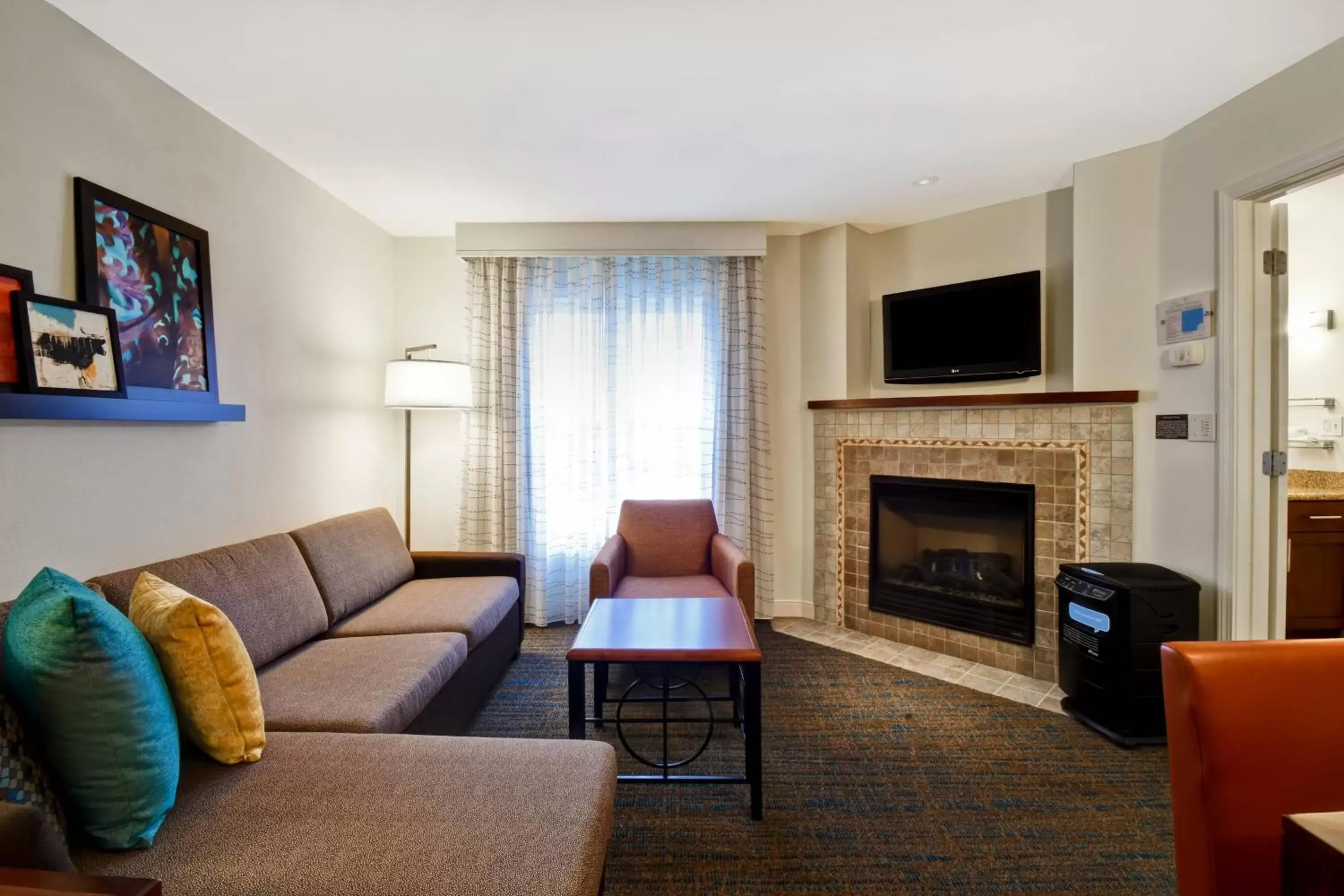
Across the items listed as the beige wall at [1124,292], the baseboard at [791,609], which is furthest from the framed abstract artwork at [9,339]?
the beige wall at [1124,292]

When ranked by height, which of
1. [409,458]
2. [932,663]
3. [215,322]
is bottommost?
[932,663]

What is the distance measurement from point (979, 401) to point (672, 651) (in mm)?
2183

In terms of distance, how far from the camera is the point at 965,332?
3184 millimetres

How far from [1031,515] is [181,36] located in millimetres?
3908

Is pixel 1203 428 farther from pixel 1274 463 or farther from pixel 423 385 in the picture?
pixel 423 385

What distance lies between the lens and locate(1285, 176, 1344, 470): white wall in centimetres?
309

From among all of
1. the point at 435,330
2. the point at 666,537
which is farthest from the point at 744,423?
the point at 435,330

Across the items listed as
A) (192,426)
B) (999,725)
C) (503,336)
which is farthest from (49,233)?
(999,725)

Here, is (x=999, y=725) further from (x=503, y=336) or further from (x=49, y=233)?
(x=49, y=233)

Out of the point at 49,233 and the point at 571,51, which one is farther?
the point at 571,51

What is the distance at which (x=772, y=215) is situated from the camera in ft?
10.8

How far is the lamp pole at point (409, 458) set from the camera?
131 inches

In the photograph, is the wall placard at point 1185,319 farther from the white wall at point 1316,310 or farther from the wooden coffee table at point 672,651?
the wooden coffee table at point 672,651

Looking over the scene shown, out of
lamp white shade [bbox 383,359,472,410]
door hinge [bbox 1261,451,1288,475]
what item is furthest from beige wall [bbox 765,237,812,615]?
door hinge [bbox 1261,451,1288,475]
